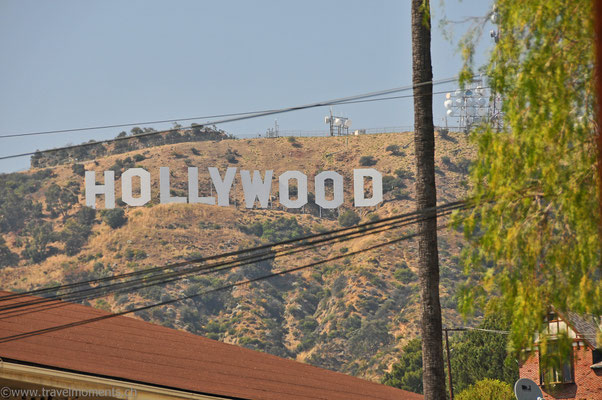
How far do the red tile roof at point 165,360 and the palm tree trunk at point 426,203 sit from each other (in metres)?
5.21

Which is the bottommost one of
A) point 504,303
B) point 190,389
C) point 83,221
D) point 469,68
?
point 83,221

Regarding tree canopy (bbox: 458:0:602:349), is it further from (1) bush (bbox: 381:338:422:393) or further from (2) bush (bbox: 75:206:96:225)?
(2) bush (bbox: 75:206:96:225)

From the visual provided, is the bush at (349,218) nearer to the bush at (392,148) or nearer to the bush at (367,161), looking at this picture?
the bush at (367,161)

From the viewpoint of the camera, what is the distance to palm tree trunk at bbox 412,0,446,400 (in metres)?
13.1

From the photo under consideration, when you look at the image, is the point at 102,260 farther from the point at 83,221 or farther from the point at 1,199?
the point at 1,199

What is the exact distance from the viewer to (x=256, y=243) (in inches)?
4860

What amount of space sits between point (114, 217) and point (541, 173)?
398ft

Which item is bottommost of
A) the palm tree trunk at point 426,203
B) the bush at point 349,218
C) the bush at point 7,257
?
the bush at point 7,257

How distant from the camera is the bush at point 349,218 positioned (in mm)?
130050

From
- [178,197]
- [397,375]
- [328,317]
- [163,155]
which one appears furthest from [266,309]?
[163,155]

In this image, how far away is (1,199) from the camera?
134250 millimetres

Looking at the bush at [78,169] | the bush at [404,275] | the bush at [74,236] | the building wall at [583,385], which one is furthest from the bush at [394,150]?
the building wall at [583,385]

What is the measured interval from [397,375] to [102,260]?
179ft

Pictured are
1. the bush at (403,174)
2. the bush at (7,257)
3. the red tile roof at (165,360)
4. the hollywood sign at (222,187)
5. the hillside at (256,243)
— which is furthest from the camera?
the bush at (403,174)
